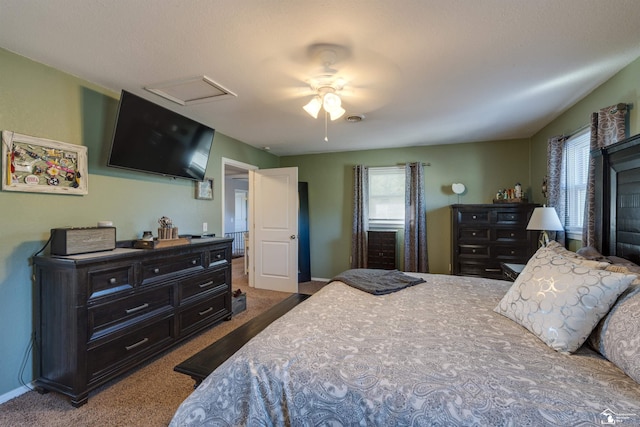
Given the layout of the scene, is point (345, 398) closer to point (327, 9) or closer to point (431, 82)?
point (327, 9)

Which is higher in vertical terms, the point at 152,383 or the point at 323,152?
the point at 323,152

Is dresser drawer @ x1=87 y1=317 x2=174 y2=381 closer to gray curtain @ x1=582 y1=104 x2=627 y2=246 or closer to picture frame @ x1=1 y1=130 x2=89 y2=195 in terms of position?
picture frame @ x1=1 y1=130 x2=89 y2=195

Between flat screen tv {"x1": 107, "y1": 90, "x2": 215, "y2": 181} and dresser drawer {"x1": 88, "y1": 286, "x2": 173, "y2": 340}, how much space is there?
112 centimetres

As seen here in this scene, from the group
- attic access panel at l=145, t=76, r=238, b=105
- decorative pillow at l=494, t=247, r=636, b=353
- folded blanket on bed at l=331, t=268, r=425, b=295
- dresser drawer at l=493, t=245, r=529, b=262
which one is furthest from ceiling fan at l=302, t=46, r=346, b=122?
dresser drawer at l=493, t=245, r=529, b=262

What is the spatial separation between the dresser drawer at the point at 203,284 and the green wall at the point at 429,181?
2.30 meters

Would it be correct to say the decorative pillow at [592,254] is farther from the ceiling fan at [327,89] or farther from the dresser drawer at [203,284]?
the dresser drawer at [203,284]

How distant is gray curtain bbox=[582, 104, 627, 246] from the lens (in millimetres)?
2100

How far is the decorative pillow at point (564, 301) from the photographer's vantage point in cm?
122

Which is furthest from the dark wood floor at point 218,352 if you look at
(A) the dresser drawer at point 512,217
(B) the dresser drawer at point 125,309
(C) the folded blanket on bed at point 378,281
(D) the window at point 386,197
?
(A) the dresser drawer at point 512,217

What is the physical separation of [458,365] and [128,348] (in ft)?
7.59

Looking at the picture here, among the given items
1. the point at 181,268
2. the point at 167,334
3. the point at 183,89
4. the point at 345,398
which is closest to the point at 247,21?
the point at 183,89

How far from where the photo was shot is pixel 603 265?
1491 millimetres

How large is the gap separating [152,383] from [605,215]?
345 centimetres

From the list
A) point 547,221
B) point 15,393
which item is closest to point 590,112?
point 547,221
